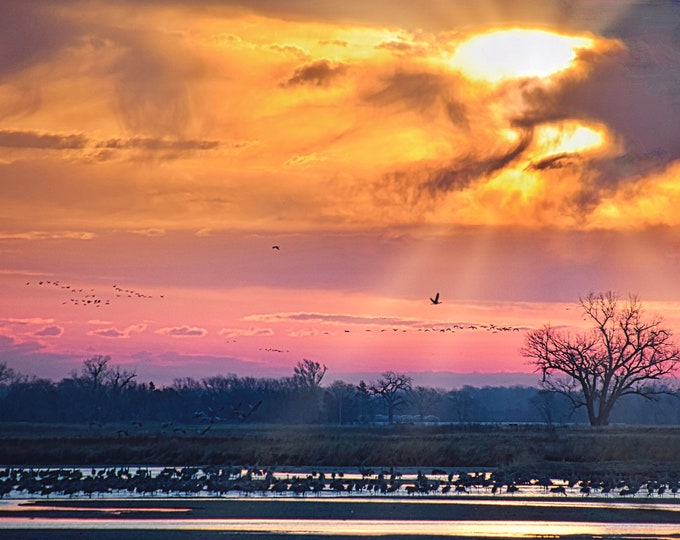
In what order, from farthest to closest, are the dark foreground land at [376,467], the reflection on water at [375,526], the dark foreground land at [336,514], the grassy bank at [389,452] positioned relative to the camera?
the grassy bank at [389,452] → the dark foreground land at [376,467] → the reflection on water at [375,526] → the dark foreground land at [336,514]

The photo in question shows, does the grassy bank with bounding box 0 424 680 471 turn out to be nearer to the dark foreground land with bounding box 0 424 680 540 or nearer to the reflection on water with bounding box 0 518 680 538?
the dark foreground land with bounding box 0 424 680 540

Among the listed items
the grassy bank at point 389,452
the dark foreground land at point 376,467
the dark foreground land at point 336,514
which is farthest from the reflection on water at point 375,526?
the grassy bank at point 389,452

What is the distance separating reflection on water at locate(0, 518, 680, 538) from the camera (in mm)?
33938

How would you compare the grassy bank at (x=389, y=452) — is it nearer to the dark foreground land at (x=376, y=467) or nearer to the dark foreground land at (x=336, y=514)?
the dark foreground land at (x=376, y=467)

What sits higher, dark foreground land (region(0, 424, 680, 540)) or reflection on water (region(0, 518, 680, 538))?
dark foreground land (region(0, 424, 680, 540))

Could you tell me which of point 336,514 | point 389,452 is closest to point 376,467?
point 389,452

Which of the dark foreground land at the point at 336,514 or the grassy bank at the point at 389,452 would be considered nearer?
the dark foreground land at the point at 336,514

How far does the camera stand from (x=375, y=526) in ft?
117


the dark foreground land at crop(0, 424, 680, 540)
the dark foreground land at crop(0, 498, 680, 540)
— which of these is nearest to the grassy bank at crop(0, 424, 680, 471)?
the dark foreground land at crop(0, 424, 680, 540)

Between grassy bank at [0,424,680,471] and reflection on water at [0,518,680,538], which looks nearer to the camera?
reflection on water at [0,518,680,538]

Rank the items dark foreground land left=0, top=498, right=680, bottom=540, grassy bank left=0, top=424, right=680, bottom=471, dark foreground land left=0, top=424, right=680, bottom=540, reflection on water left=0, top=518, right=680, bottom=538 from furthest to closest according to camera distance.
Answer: grassy bank left=0, top=424, right=680, bottom=471 → dark foreground land left=0, top=424, right=680, bottom=540 → reflection on water left=0, top=518, right=680, bottom=538 → dark foreground land left=0, top=498, right=680, bottom=540

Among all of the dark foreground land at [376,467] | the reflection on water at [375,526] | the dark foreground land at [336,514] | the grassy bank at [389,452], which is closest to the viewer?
the dark foreground land at [336,514]

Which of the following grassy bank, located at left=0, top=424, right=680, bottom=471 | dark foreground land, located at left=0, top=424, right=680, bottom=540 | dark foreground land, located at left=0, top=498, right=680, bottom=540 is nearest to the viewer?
dark foreground land, located at left=0, top=498, right=680, bottom=540

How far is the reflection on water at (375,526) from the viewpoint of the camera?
3394cm
